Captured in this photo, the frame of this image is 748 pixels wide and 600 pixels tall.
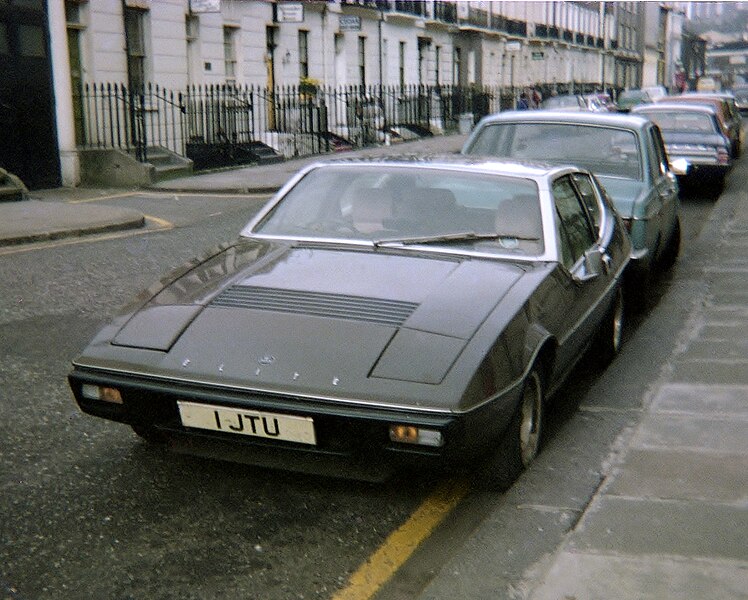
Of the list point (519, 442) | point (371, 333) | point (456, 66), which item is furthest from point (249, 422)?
point (456, 66)

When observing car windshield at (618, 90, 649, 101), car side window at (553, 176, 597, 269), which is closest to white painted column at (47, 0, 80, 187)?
car side window at (553, 176, 597, 269)

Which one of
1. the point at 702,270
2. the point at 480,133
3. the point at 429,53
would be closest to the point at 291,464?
the point at 480,133

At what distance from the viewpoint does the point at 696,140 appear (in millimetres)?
17281

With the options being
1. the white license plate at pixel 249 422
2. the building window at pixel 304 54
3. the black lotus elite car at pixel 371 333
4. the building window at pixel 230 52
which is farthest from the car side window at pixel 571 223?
the building window at pixel 304 54

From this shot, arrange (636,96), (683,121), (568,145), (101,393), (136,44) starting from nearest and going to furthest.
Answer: (101,393) → (568,145) → (683,121) → (136,44) → (636,96)

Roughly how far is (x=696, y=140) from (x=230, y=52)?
12.7 metres

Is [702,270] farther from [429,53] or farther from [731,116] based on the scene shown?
[429,53]

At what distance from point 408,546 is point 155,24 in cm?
1967

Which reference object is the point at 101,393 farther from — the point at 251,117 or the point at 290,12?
the point at 290,12

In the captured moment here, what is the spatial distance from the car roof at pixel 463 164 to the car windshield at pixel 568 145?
3399mm

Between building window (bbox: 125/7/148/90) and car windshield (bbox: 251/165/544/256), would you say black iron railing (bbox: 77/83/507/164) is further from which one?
car windshield (bbox: 251/165/544/256)

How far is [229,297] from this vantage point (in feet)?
14.8

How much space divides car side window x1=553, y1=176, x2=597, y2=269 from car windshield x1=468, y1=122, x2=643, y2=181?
3231mm

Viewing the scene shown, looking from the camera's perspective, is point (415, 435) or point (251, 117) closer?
point (415, 435)
